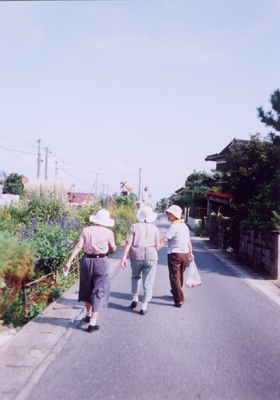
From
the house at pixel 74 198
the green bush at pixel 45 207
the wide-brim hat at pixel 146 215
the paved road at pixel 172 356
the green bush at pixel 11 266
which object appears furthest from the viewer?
the house at pixel 74 198

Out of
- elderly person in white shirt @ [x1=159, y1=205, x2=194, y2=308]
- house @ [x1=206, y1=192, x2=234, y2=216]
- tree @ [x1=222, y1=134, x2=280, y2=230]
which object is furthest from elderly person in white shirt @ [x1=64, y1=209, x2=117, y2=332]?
house @ [x1=206, y1=192, x2=234, y2=216]

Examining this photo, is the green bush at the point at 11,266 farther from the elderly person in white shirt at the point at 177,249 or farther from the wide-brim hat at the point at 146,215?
the elderly person in white shirt at the point at 177,249

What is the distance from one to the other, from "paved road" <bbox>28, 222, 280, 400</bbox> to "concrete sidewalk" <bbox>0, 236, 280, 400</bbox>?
12 cm

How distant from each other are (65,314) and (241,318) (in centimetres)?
289

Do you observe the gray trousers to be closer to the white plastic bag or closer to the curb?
the white plastic bag

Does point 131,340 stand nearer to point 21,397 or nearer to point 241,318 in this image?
point 21,397

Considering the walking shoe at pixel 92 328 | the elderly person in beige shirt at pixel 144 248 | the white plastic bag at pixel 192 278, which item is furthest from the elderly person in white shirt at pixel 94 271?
the white plastic bag at pixel 192 278

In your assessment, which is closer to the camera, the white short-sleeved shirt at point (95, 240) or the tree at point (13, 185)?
the white short-sleeved shirt at point (95, 240)

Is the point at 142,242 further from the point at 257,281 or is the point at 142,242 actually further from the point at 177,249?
the point at 257,281

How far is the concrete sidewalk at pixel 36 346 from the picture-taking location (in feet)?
10.6

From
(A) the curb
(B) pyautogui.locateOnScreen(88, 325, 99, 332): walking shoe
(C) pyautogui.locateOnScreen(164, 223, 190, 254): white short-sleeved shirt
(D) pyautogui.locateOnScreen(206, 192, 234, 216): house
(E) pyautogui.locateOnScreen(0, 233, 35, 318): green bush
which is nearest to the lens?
(E) pyautogui.locateOnScreen(0, 233, 35, 318): green bush

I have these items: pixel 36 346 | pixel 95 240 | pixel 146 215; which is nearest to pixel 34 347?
pixel 36 346

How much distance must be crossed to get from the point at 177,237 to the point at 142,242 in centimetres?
75

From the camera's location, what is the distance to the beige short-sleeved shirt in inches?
212
